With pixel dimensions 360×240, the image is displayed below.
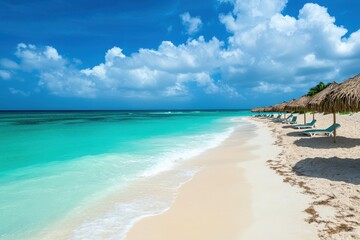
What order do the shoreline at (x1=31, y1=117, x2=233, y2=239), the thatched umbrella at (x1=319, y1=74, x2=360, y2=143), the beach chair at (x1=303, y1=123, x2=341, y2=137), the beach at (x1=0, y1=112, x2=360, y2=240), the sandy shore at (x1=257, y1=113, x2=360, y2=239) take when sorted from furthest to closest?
1. the beach chair at (x1=303, y1=123, x2=341, y2=137)
2. the thatched umbrella at (x1=319, y1=74, x2=360, y2=143)
3. the shoreline at (x1=31, y1=117, x2=233, y2=239)
4. the beach at (x1=0, y1=112, x2=360, y2=240)
5. the sandy shore at (x1=257, y1=113, x2=360, y2=239)

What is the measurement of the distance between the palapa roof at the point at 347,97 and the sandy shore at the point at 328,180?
130 centimetres

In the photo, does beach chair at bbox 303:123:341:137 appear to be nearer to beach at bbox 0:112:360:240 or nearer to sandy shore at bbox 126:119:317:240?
beach at bbox 0:112:360:240

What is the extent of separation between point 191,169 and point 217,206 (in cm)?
273

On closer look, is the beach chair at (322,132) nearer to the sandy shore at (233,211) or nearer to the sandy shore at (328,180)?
the sandy shore at (328,180)

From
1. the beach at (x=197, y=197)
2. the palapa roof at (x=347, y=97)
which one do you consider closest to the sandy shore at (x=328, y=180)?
the beach at (x=197, y=197)

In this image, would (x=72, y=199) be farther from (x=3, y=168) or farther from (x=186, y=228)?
(x=3, y=168)

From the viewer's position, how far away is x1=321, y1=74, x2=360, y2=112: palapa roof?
5.75 m

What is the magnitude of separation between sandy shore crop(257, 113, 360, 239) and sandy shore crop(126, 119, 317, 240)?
7.5 inches

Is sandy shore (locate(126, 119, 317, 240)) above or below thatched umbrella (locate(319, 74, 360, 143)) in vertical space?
below

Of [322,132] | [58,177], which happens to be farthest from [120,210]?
[322,132]

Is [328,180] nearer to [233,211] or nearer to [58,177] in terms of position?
[233,211]

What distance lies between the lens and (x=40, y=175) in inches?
270

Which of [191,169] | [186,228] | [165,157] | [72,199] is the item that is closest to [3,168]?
[72,199]

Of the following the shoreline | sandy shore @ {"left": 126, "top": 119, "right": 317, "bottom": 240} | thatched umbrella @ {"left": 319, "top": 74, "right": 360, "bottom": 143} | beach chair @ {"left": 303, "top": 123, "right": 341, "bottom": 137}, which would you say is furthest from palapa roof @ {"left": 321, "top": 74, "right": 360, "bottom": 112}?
the shoreline
